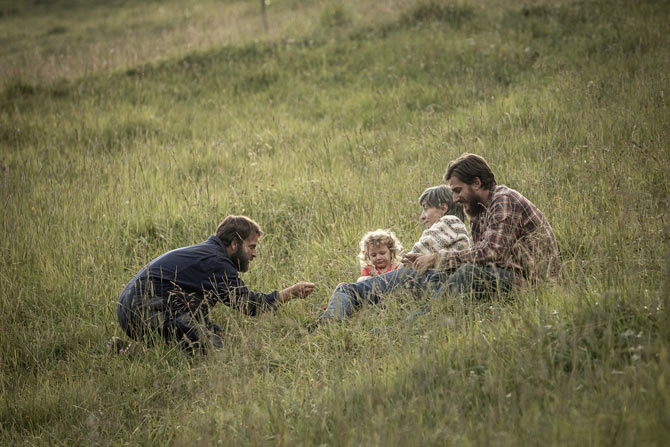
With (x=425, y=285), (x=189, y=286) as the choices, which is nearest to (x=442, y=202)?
(x=425, y=285)

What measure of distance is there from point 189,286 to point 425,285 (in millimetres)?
1851

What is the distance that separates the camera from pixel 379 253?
4785 mm

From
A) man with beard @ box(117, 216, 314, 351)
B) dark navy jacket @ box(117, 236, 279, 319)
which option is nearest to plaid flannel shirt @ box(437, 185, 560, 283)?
man with beard @ box(117, 216, 314, 351)

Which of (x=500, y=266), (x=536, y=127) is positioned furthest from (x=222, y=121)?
(x=500, y=266)

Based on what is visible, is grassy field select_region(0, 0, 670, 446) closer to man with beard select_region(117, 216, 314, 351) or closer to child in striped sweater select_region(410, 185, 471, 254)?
man with beard select_region(117, 216, 314, 351)

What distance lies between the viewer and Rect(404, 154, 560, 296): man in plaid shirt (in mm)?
3830

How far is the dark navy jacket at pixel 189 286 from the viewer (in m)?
4.29

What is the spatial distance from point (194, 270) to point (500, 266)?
234 cm

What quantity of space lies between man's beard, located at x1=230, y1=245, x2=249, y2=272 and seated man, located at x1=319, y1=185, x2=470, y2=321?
0.81m

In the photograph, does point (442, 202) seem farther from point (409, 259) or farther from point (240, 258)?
point (240, 258)

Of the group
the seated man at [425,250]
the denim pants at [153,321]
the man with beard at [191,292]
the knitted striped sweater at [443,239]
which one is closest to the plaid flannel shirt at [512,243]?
the seated man at [425,250]

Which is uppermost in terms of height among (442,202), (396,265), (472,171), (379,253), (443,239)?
(472,171)

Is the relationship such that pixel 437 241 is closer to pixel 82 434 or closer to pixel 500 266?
pixel 500 266

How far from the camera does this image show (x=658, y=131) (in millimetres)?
5793
